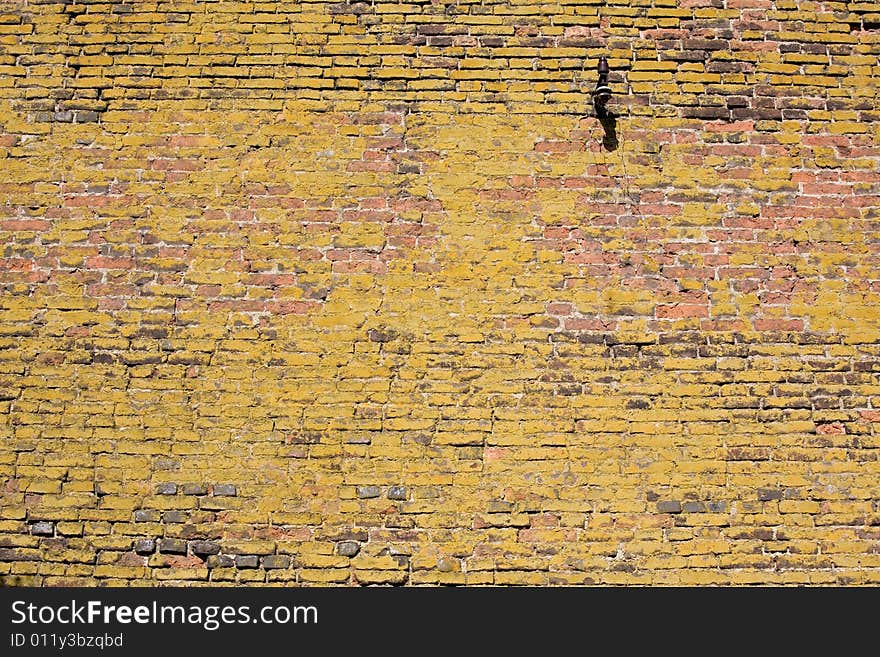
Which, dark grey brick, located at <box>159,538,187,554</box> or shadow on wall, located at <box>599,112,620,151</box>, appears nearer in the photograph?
dark grey brick, located at <box>159,538,187,554</box>

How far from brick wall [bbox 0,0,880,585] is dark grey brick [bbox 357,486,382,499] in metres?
0.03

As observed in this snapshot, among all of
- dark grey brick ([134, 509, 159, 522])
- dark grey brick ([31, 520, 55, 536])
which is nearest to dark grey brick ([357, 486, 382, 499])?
dark grey brick ([134, 509, 159, 522])

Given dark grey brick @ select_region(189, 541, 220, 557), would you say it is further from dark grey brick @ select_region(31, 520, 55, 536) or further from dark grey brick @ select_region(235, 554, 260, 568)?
dark grey brick @ select_region(31, 520, 55, 536)

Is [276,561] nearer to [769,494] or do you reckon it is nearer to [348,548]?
[348,548]

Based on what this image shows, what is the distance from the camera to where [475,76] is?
5.12m

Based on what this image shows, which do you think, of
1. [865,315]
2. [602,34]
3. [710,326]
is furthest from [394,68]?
[865,315]

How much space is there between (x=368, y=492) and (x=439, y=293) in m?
1.25

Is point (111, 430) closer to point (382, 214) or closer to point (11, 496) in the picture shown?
point (11, 496)

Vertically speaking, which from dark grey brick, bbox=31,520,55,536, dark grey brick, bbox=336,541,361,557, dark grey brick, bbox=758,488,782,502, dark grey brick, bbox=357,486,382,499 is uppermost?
dark grey brick, bbox=357,486,382,499

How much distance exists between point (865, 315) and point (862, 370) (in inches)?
13.5

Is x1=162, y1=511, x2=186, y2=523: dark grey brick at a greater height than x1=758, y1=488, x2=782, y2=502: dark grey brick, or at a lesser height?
greater

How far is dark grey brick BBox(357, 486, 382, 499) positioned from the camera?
181 inches

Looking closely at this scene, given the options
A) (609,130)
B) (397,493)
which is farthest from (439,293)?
(609,130)

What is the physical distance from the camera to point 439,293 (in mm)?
4848
